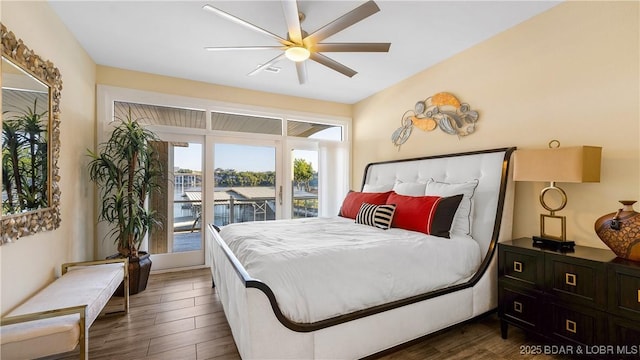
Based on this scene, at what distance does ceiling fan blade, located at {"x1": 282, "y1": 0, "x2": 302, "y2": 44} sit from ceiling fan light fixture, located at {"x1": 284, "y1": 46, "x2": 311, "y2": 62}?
0.06m

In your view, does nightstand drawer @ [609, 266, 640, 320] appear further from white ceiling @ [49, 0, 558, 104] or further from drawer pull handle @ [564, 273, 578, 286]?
white ceiling @ [49, 0, 558, 104]

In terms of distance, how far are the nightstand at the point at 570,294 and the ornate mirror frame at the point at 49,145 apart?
3.49m

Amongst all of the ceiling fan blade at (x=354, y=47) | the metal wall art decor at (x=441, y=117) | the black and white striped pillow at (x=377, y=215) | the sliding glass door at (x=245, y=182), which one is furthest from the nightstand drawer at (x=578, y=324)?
the sliding glass door at (x=245, y=182)

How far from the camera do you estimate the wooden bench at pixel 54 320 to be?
1.47 m

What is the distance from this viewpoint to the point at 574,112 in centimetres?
224

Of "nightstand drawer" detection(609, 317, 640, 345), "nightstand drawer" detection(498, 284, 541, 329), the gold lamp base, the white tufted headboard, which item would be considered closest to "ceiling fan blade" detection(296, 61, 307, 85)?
the white tufted headboard

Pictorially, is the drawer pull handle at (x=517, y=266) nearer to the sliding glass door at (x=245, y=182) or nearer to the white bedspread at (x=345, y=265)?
the white bedspread at (x=345, y=265)

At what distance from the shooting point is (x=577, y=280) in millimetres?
1777

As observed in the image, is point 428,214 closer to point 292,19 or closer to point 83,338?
point 292,19

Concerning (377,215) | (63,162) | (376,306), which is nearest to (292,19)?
(377,215)

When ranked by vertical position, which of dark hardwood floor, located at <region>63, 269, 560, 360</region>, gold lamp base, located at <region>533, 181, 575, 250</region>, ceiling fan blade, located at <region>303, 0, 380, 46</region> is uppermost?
ceiling fan blade, located at <region>303, 0, 380, 46</region>

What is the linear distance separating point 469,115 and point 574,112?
36.6 inches

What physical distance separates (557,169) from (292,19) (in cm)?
222

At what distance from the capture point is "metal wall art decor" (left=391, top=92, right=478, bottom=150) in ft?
10.2
